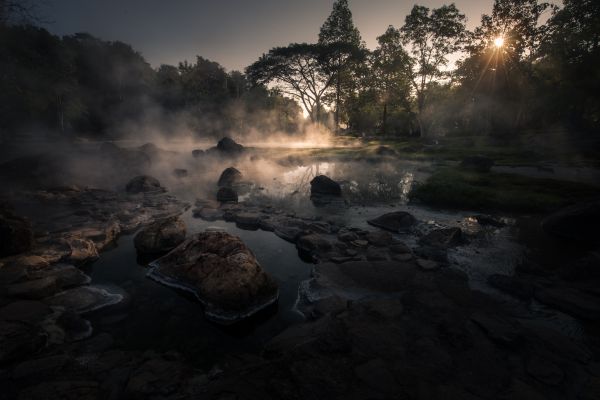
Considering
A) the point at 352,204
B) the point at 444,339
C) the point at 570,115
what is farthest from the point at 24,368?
the point at 570,115

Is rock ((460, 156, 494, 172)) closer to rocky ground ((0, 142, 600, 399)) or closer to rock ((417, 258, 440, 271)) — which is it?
rocky ground ((0, 142, 600, 399))

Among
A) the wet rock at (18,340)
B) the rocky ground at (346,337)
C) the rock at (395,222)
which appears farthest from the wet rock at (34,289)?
the rock at (395,222)

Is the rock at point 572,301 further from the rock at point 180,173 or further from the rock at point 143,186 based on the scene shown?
the rock at point 180,173

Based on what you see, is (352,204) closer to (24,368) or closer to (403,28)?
(24,368)

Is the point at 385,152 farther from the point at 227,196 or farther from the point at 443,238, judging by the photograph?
the point at 443,238

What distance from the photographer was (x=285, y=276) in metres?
5.20

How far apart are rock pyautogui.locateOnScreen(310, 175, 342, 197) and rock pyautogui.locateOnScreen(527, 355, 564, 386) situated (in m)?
7.97

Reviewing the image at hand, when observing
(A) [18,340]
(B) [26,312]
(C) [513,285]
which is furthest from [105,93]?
(C) [513,285]

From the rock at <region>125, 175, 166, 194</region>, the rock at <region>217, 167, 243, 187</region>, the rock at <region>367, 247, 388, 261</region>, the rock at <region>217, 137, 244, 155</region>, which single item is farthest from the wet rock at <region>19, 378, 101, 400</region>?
the rock at <region>217, 137, 244, 155</region>

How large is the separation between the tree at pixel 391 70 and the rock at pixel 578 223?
96.8 ft

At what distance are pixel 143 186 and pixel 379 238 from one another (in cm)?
960

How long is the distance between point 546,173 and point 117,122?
49.3 m

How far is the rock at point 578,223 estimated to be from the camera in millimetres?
6562

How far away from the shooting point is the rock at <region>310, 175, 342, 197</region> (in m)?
10.9
